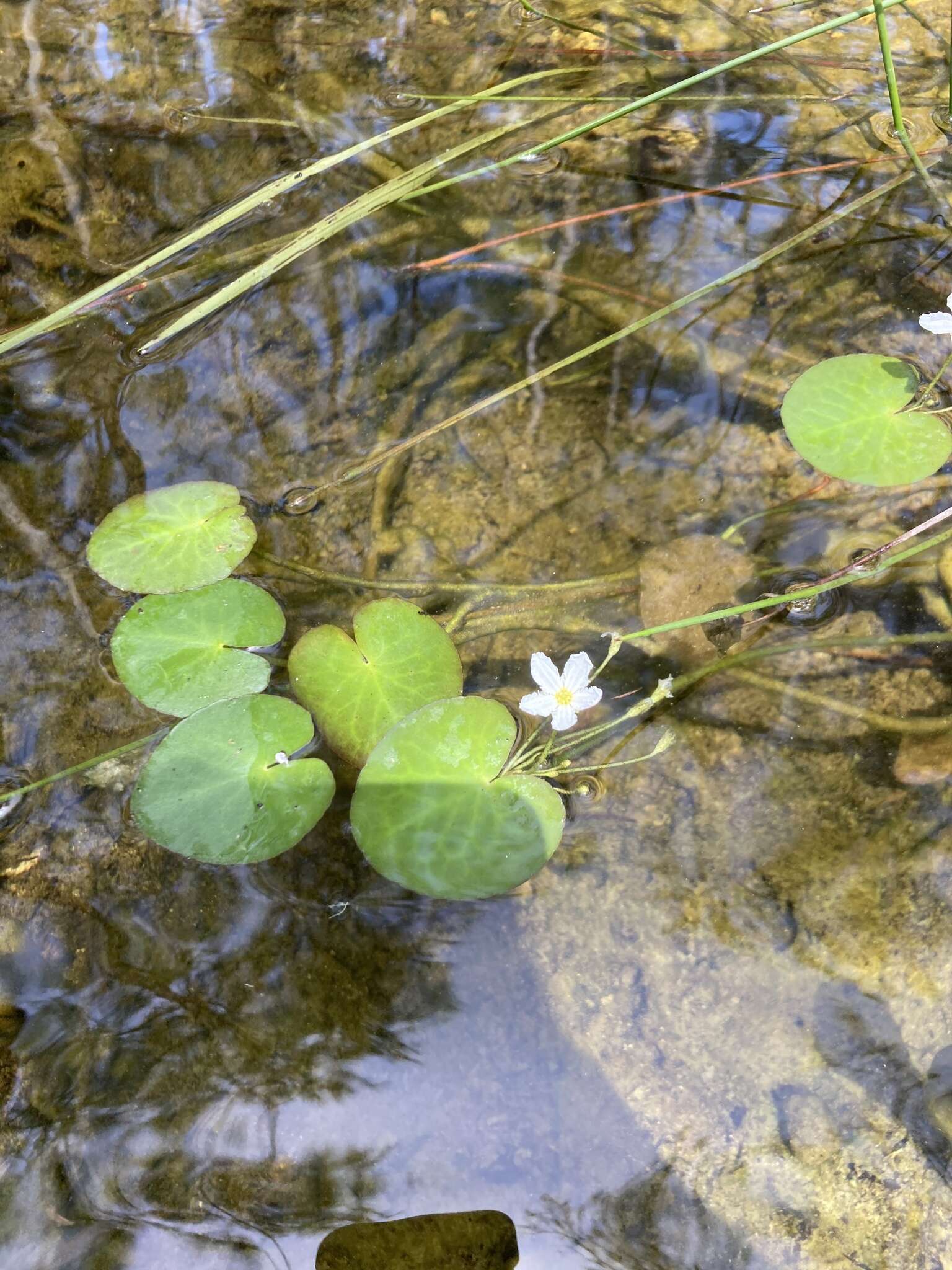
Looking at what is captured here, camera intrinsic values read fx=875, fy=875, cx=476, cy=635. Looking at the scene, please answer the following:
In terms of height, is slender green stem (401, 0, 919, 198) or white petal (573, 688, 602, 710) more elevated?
slender green stem (401, 0, 919, 198)

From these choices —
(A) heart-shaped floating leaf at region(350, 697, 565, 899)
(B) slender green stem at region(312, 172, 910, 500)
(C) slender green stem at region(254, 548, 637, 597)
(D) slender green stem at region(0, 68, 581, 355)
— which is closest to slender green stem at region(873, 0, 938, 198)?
(B) slender green stem at region(312, 172, 910, 500)

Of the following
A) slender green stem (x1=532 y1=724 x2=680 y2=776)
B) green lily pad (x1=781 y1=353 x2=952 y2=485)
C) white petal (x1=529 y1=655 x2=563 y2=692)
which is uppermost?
green lily pad (x1=781 y1=353 x2=952 y2=485)

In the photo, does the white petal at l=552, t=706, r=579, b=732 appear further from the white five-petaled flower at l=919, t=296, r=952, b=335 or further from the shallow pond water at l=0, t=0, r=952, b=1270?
the white five-petaled flower at l=919, t=296, r=952, b=335

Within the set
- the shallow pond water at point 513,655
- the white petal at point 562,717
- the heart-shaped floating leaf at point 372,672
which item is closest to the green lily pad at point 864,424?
the shallow pond water at point 513,655

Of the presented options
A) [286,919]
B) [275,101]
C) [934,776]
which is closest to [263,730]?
[286,919]

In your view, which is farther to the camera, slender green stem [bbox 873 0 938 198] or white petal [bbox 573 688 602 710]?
slender green stem [bbox 873 0 938 198]
